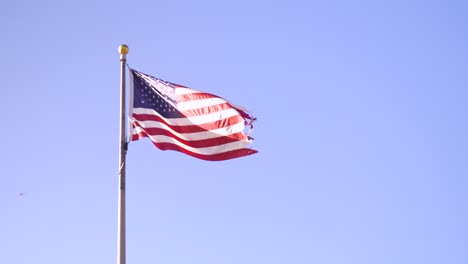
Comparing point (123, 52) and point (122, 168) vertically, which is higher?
point (123, 52)

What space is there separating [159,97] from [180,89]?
780 mm

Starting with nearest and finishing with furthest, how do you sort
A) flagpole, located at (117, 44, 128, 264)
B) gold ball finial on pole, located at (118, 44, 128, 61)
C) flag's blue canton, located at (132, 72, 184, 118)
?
1. flagpole, located at (117, 44, 128, 264)
2. gold ball finial on pole, located at (118, 44, 128, 61)
3. flag's blue canton, located at (132, 72, 184, 118)

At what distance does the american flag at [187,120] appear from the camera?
19406 millimetres

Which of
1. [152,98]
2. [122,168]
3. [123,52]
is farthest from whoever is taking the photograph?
[152,98]

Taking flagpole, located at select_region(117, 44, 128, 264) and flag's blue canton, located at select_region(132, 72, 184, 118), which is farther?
flag's blue canton, located at select_region(132, 72, 184, 118)

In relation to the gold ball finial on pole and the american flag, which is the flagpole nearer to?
the gold ball finial on pole

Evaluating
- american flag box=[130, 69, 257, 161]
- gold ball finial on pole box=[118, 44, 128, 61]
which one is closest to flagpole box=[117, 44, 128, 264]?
gold ball finial on pole box=[118, 44, 128, 61]

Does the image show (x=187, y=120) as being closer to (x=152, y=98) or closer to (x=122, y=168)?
(x=152, y=98)

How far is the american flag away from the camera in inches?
764

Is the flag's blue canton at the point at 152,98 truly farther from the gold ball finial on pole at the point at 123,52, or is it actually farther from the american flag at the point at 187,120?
the gold ball finial on pole at the point at 123,52

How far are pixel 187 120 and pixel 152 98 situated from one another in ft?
3.86

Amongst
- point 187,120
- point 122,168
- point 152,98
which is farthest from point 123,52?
point 122,168

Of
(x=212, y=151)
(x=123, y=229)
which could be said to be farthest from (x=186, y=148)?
(x=123, y=229)

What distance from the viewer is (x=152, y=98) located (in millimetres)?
19875
